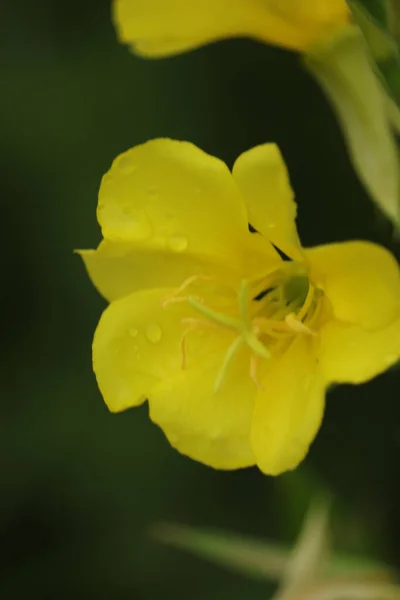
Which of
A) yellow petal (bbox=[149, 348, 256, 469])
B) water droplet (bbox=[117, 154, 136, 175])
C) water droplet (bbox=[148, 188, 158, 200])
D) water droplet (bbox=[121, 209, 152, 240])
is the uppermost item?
water droplet (bbox=[117, 154, 136, 175])

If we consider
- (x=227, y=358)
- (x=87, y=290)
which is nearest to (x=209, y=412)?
(x=227, y=358)

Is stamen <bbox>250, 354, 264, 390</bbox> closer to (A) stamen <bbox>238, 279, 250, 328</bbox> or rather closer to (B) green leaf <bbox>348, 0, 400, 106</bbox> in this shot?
(A) stamen <bbox>238, 279, 250, 328</bbox>

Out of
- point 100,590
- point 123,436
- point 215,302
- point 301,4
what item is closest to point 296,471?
point 215,302

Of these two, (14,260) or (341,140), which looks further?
(14,260)

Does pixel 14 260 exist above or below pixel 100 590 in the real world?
above

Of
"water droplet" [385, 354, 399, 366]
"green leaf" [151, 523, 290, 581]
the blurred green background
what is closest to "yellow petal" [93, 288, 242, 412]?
Result: "water droplet" [385, 354, 399, 366]

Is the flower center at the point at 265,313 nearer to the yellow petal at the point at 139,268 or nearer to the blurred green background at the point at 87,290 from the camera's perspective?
the yellow petal at the point at 139,268

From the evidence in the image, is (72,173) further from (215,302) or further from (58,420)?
(215,302)
